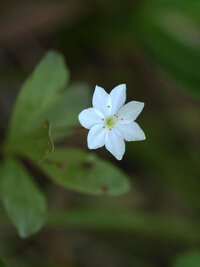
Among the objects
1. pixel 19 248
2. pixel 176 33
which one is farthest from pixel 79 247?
pixel 176 33

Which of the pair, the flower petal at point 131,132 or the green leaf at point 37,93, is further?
the green leaf at point 37,93

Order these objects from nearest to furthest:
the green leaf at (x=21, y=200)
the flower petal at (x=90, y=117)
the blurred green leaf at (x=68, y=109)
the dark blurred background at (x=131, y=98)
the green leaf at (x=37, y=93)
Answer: the flower petal at (x=90, y=117)
the green leaf at (x=21, y=200)
the green leaf at (x=37, y=93)
the blurred green leaf at (x=68, y=109)
the dark blurred background at (x=131, y=98)

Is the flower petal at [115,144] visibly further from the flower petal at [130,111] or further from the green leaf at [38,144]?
the green leaf at [38,144]

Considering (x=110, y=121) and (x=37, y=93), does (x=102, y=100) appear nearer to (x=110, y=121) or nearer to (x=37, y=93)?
(x=110, y=121)

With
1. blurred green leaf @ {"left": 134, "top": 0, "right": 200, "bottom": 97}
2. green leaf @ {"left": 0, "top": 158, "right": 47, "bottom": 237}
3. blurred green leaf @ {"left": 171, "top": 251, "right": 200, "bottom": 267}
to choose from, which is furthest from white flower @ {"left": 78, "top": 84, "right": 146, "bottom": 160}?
blurred green leaf @ {"left": 134, "top": 0, "right": 200, "bottom": 97}

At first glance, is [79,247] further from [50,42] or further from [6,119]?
[50,42]

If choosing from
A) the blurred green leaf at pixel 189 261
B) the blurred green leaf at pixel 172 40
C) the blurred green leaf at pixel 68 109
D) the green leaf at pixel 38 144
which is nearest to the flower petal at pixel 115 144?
the green leaf at pixel 38 144
